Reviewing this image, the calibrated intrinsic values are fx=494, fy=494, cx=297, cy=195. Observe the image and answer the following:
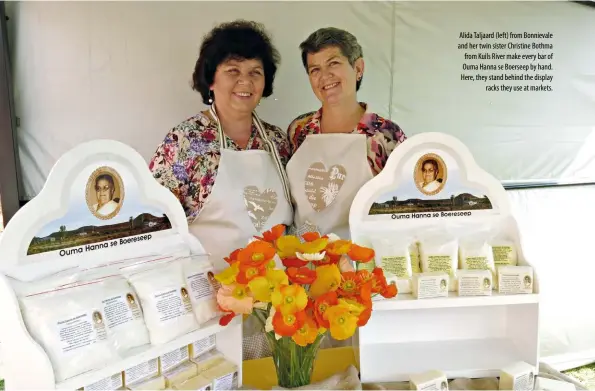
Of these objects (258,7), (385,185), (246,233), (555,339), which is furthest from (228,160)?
(555,339)

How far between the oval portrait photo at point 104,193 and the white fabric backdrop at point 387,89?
786mm

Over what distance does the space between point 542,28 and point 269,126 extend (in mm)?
1388

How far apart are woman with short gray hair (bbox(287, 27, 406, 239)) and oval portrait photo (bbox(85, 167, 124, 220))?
73 centimetres

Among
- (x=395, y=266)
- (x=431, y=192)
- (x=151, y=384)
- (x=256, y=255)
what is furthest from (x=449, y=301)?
(x=151, y=384)

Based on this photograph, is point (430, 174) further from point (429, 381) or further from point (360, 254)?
point (429, 381)

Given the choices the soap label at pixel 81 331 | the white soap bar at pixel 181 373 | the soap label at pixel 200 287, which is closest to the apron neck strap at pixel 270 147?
the soap label at pixel 200 287

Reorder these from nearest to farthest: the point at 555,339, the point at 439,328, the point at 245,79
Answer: the point at 439,328 < the point at 245,79 < the point at 555,339

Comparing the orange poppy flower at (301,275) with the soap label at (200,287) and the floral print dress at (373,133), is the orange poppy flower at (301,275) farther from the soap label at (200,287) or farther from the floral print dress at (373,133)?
the floral print dress at (373,133)

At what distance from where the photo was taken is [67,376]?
101 cm

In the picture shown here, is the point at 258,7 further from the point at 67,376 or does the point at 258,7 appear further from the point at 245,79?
the point at 67,376

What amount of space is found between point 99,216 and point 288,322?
53 cm

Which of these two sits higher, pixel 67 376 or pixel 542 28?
pixel 542 28

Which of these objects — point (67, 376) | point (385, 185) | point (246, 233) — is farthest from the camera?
point (246, 233)

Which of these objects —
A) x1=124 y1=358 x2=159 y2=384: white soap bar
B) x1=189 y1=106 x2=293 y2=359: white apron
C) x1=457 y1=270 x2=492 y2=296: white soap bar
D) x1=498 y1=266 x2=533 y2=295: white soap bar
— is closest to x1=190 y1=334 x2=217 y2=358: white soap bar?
x1=124 y1=358 x2=159 y2=384: white soap bar
